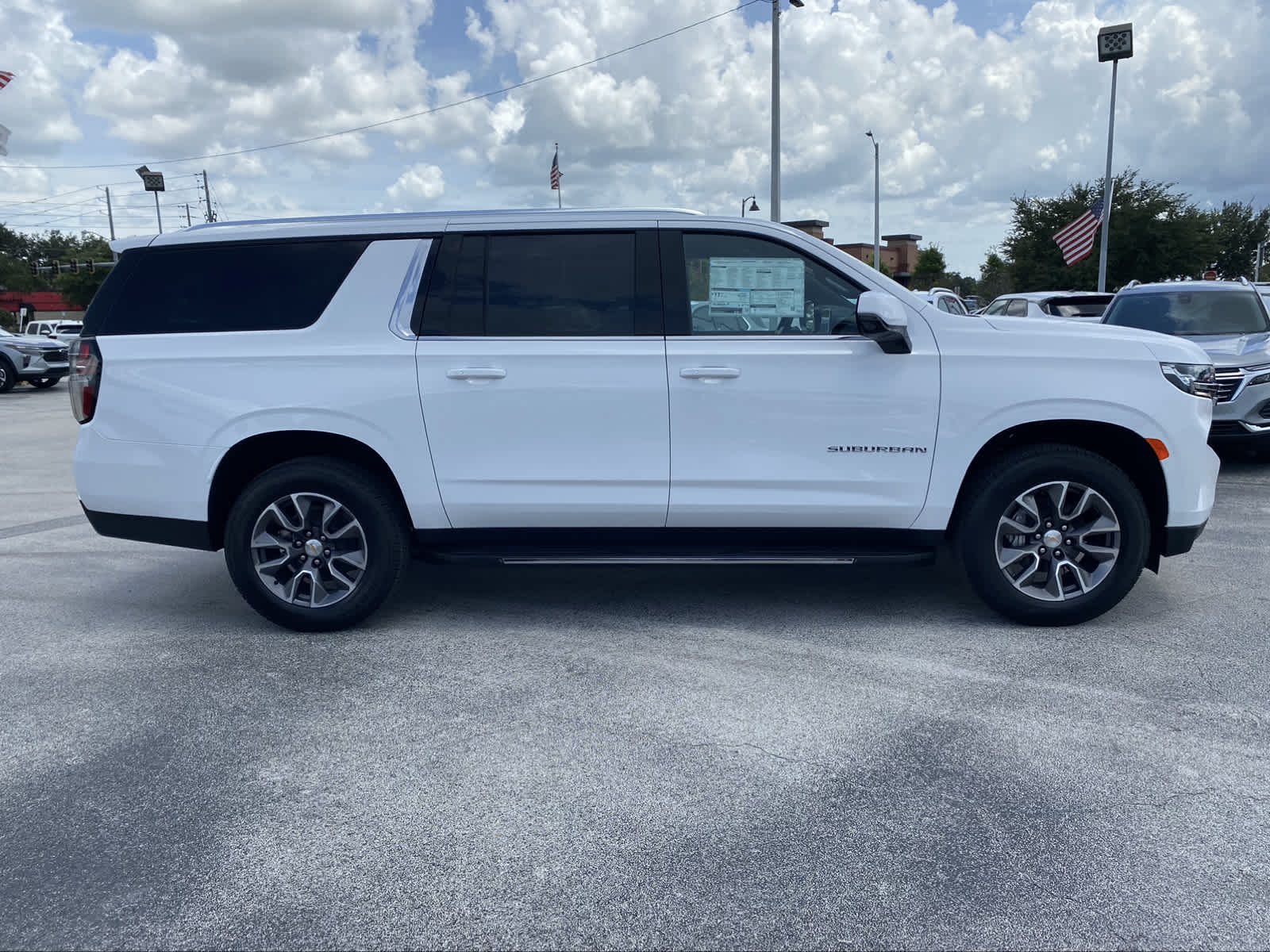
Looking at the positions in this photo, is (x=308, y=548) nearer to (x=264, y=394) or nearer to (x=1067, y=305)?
(x=264, y=394)

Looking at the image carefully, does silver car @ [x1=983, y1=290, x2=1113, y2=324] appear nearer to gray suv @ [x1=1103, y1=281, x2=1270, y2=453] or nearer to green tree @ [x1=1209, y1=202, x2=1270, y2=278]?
gray suv @ [x1=1103, y1=281, x2=1270, y2=453]

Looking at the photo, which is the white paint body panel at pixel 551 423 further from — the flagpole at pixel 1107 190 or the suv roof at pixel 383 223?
the flagpole at pixel 1107 190

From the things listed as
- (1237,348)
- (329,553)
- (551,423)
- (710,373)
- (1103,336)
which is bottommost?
(329,553)

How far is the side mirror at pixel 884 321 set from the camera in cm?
457

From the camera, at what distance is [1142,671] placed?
14.7 ft

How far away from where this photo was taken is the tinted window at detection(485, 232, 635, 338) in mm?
4902

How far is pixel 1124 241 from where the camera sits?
39.6 m

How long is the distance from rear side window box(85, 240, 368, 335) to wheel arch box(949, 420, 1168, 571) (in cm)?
310

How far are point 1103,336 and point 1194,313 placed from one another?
23.0 ft

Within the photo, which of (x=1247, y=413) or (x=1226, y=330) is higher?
(x=1226, y=330)

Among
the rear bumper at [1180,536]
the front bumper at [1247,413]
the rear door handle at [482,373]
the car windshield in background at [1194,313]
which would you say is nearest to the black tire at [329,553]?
the rear door handle at [482,373]

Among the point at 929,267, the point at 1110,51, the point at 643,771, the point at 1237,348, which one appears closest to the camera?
the point at 643,771

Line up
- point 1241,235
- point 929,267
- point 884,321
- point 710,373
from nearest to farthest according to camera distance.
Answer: point 884,321
point 710,373
point 1241,235
point 929,267

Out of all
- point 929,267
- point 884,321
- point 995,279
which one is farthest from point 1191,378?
point 929,267
